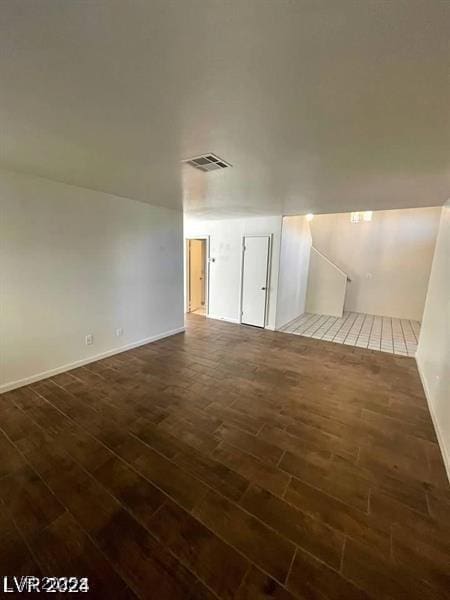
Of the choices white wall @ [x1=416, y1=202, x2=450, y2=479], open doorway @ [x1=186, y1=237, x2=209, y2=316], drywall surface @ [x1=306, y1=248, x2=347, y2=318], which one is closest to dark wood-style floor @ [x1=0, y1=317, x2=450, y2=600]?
white wall @ [x1=416, y1=202, x2=450, y2=479]

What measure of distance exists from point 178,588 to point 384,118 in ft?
9.12

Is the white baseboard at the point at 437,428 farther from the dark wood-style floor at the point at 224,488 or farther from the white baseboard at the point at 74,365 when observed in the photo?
the white baseboard at the point at 74,365

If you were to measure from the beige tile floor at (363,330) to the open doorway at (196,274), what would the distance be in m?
2.74

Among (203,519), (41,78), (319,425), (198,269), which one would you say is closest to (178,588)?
(203,519)

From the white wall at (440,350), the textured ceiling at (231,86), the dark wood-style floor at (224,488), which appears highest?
the textured ceiling at (231,86)

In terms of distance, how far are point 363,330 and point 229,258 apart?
350cm

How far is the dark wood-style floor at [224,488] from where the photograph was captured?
4.22ft

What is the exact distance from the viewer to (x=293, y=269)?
19.9 ft

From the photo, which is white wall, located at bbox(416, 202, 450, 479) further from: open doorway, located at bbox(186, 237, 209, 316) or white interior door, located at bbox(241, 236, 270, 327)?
open doorway, located at bbox(186, 237, 209, 316)

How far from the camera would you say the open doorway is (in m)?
7.04

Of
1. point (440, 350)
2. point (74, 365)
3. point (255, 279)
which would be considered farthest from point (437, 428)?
point (74, 365)

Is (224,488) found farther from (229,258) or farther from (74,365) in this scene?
(229,258)

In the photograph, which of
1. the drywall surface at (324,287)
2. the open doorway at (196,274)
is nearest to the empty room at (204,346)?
the drywall surface at (324,287)

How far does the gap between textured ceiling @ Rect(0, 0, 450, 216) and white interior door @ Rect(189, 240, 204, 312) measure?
4611 mm
